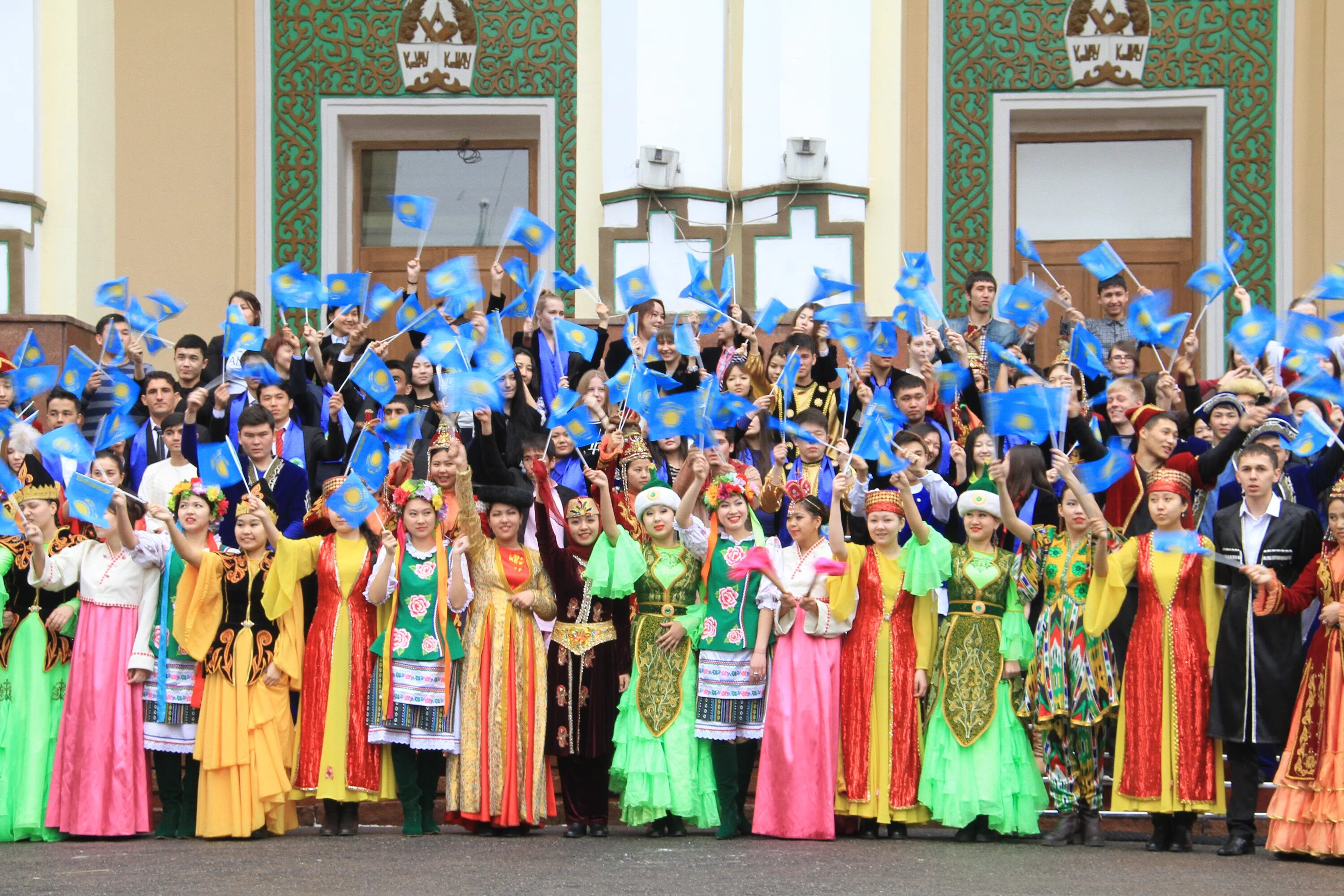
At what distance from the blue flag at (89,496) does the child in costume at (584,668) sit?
75.1 inches

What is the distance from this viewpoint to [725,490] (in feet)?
29.5

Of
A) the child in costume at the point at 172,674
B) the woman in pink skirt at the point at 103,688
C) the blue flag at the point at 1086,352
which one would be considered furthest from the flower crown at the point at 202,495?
the blue flag at the point at 1086,352

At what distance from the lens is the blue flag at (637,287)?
11078mm

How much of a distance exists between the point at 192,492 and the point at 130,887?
217 cm

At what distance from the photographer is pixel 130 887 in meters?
7.37

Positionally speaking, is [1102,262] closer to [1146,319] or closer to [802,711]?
[1146,319]

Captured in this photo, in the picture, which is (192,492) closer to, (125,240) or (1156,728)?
(1156,728)

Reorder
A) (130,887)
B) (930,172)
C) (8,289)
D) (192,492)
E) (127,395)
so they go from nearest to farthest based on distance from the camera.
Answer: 1. (130,887)
2. (192,492)
3. (127,395)
4. (8,289)
5. (930,172)

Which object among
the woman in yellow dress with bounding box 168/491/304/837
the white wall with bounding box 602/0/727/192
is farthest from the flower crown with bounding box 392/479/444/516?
the white wall with bounding box 602/0/727/192

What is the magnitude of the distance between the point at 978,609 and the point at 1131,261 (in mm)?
6006

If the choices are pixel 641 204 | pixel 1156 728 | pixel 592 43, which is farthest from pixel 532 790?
pixel 592 43

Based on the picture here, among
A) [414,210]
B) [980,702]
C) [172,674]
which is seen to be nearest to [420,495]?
[172,674]

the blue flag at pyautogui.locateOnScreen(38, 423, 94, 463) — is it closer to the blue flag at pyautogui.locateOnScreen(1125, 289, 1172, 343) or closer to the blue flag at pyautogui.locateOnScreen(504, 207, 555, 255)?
the blue flag at pyautogui.locateOnScreen(504, 207, 555, 255)

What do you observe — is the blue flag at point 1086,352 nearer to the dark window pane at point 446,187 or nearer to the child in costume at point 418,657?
the child in costume at point 418,657
